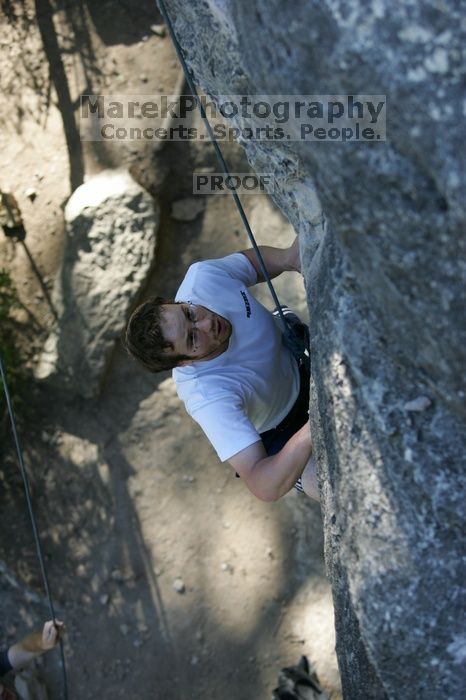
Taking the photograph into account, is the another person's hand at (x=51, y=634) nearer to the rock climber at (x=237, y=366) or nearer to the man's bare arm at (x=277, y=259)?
the rock climber at (x=237, y=366)

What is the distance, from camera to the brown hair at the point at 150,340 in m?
2.22

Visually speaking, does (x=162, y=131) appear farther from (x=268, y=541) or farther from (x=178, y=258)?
(x=268, y=541)

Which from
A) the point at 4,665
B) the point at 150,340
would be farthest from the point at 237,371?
the point at 4,665

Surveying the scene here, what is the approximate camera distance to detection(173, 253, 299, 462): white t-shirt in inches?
85.9

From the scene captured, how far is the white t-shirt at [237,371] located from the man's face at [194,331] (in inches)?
1.9

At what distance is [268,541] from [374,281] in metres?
2.68

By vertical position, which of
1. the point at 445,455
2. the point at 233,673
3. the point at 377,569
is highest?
the point at 445,455

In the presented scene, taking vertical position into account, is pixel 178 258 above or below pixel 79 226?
below

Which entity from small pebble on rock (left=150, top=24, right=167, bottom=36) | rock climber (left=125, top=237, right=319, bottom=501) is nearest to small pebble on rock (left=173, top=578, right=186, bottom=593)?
rock climber (left=125, top=237, right=319, bottom=501)

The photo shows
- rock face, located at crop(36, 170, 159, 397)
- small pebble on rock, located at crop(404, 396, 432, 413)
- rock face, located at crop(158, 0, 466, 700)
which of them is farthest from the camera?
rock face, located at crop(36, 170, 159, 397)

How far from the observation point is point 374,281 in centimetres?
147

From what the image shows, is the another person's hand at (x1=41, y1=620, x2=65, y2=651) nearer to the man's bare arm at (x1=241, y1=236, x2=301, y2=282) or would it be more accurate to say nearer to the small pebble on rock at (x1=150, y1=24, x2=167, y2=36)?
the man's bare arm at (x1=241, y1=236, x2=301, y2=282)

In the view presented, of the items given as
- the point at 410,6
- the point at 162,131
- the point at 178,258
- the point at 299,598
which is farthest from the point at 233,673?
the point at 410,6

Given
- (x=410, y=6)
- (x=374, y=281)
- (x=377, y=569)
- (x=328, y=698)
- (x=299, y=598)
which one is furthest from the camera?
(x=299, y=598)
